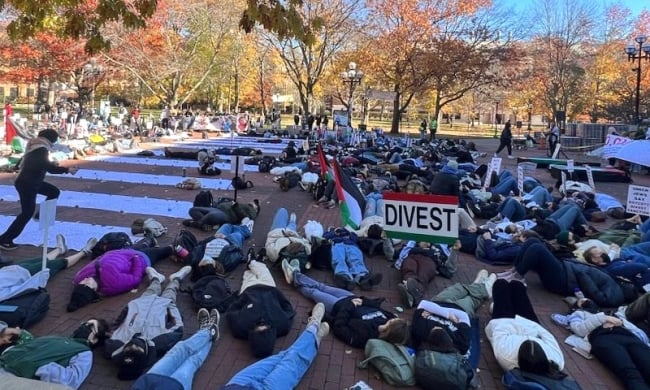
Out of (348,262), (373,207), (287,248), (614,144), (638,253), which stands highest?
(614,144)

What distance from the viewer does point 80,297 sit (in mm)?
5504

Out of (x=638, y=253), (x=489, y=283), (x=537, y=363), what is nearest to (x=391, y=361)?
(x=537, y=363)

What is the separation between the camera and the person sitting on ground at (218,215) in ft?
30.1

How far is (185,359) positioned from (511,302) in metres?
3.36

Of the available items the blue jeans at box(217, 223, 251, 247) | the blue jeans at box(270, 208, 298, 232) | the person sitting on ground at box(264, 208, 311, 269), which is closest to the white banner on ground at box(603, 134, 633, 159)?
the blue jeans at box(270, 208, 298, 232)

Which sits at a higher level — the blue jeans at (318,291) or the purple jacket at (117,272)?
the purple jacket at (117,272)

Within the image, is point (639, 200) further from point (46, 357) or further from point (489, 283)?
point (46, 357)

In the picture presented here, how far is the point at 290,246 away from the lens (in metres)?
7.03

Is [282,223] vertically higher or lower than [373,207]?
lower

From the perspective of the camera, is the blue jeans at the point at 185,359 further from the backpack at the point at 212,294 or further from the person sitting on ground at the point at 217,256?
the person sitting on ground at the point at 217,256

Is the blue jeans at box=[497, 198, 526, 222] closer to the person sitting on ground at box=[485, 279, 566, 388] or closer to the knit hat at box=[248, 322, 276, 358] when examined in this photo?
the person sitting on ground at box=[485, 279, 566, 388]

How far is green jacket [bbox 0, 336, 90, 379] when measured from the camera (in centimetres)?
374

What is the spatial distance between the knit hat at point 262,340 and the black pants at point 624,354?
3.07 metres

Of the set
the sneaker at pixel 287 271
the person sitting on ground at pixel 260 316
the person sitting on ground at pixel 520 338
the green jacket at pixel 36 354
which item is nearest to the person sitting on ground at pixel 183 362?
the person sitting on ground at pixel 260 316
